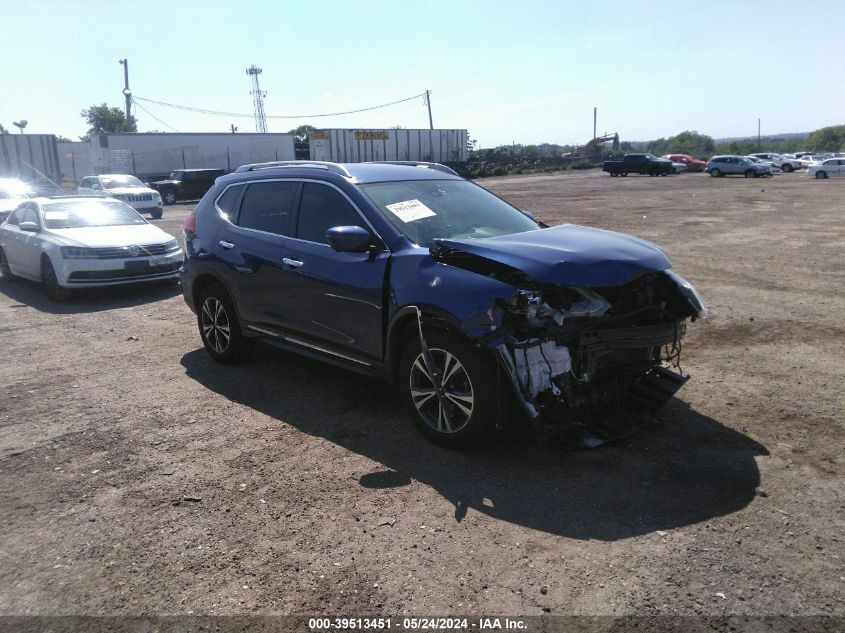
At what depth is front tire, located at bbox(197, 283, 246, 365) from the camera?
6.39 m

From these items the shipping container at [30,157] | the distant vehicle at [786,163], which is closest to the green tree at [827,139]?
the distant vehicle at [786,163]

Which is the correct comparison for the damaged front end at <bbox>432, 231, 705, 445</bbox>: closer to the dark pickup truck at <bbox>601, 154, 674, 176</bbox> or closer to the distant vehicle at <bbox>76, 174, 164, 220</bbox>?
the distant vehicle at <bbox>76, 174, 164, 220</bbox>

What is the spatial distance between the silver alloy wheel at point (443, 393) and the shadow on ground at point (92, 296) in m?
6.79

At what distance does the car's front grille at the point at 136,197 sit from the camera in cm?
2572

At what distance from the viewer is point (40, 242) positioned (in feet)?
34.4

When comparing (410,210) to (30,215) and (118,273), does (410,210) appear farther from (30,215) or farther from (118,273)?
(30,215)

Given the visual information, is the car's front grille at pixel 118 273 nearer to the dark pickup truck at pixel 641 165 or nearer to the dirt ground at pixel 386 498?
the dirt ground at pixel 386 498

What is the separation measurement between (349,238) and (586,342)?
5.85ft

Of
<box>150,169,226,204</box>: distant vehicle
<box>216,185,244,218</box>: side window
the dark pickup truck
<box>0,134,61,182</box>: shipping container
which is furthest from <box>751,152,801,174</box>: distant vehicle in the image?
<box>216,185,244,218</box>: side window

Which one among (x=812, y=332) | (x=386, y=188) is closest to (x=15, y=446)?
(x=386, y=188)

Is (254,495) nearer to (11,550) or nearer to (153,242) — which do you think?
(11,550)

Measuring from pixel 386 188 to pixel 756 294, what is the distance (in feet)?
19.3

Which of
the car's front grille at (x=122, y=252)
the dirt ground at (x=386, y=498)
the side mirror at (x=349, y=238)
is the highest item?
the side mirror at (x=349, y=238)

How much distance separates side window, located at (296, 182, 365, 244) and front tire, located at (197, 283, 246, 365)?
51.0 inches
